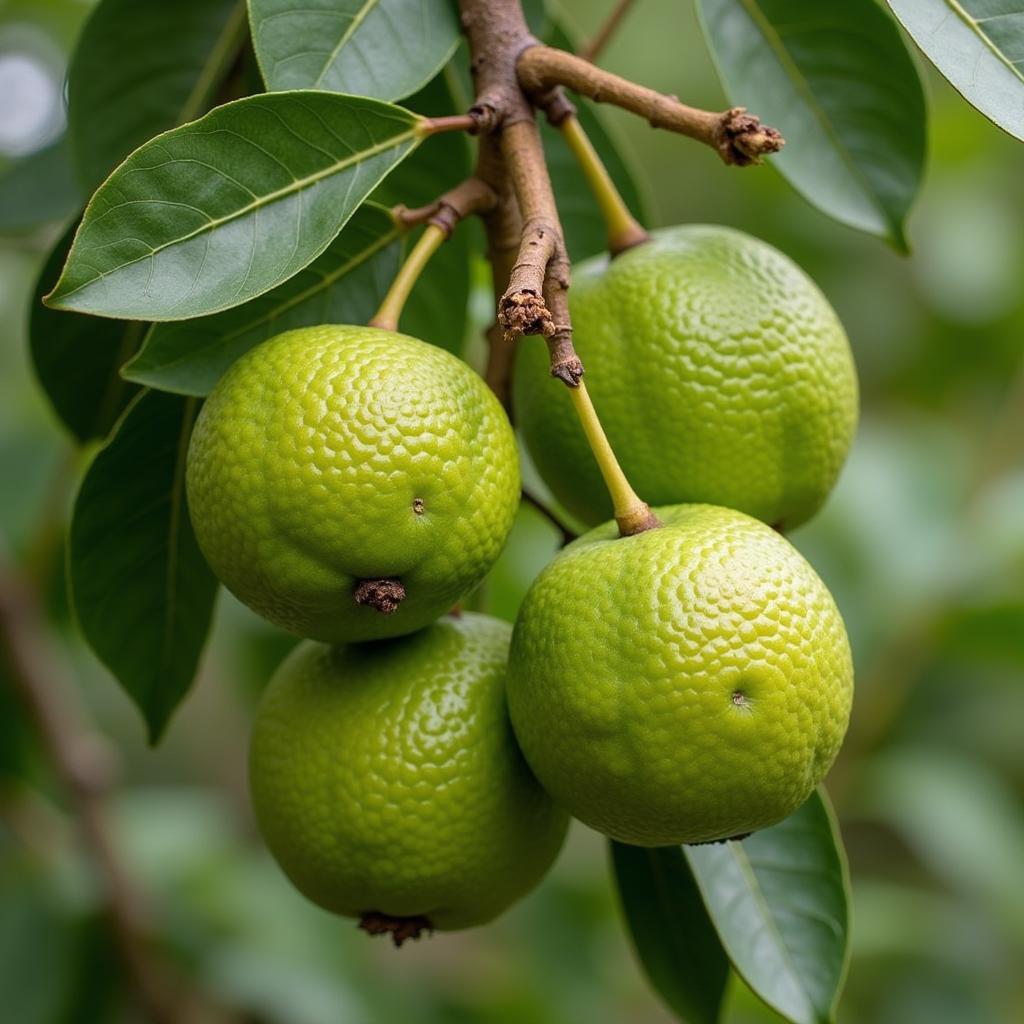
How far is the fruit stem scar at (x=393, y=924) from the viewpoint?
3.74 feet

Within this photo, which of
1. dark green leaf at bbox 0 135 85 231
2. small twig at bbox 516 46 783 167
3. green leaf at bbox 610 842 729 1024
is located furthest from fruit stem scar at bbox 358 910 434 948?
dark green leaf at bbox 0 135 85 231

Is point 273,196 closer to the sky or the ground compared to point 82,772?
closer to the sky

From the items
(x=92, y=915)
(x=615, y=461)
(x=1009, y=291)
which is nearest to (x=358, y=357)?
(x=615, y=461)

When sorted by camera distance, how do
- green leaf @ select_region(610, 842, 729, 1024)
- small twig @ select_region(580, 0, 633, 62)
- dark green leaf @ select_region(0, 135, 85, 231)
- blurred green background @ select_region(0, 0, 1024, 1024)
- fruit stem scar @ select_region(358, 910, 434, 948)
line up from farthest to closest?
blurred green background @ select_region(0, 0, 1024, 1024) → dark green leaf @ select_region(0, 135, 85, 231) → small twig @ select_region(580, 0, 633, 62) → green leaf @ select_region(610, 842, 729, 1024) → fruit stem scar @ select_region(358, 910, 434, 948)

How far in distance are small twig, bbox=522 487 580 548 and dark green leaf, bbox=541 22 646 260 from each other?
0.34 meters

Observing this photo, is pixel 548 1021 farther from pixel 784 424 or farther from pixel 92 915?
pixel 784 424

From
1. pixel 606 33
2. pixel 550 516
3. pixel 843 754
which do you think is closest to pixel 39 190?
pixel 606 33

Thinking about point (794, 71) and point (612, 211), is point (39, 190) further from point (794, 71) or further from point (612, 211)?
point (794, 71)

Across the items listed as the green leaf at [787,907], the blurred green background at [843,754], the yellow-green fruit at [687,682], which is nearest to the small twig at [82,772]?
the blurred green background at [843,754]

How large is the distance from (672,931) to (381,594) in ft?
1.76

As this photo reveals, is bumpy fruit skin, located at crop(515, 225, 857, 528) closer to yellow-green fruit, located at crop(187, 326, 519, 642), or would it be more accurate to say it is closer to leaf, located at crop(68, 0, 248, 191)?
yellow-green fruit, located at crop(187, 326, 519, 642)

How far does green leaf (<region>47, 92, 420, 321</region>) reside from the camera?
2.99ft

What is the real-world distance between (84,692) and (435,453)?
8.08ft

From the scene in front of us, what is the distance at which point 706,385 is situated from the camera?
1092 mm
